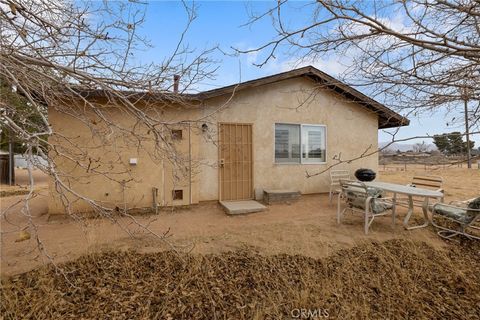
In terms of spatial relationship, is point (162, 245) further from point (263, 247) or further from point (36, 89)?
point (36, 89)

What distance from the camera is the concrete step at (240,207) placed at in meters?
5.75

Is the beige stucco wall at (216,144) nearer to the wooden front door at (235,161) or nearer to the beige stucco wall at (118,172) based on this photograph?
the beige stucco wall at (118,172)

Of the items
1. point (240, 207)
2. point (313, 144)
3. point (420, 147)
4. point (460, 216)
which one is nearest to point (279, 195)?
point (240, 207)

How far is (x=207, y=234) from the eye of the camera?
4.44 m

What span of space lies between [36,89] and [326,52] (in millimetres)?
3313

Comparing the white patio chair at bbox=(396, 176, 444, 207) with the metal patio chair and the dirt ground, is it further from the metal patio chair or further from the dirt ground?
the dirt ground

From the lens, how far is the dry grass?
2.76 metres

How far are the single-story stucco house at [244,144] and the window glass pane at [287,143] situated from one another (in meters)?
0.03

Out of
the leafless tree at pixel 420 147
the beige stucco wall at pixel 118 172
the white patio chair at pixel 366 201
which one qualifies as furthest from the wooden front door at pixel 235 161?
the leafless tree at pixel 420 147

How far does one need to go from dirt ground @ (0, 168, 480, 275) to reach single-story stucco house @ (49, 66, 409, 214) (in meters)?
0.75

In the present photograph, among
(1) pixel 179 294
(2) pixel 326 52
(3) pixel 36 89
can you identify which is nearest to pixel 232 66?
(2) pixel 326 52
